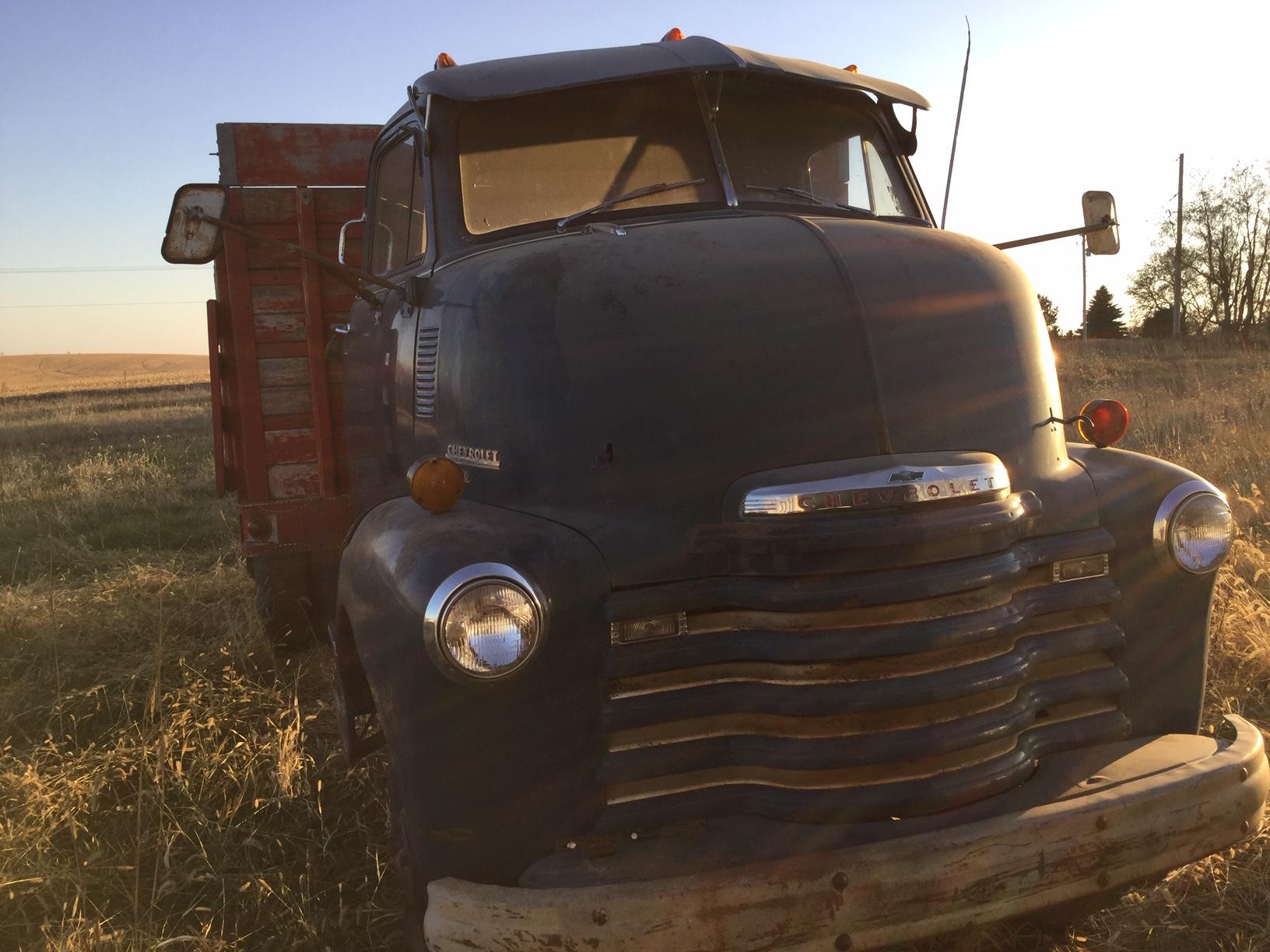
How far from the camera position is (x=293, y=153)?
17.5 feet

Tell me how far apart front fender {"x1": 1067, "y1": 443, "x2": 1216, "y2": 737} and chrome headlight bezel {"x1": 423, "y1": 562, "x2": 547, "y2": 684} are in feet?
4.88

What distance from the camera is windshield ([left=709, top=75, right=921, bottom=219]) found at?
3.42 metres

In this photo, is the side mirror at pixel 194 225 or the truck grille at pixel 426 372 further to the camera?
the side mirror at pixel 194 225

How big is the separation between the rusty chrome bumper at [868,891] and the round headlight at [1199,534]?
66cm

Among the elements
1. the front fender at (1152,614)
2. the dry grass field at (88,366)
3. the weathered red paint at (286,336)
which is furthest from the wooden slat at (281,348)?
the dry grass field at (88,366)

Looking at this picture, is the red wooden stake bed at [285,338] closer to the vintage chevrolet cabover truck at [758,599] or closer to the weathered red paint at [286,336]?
the weathered red paint at [286,336]

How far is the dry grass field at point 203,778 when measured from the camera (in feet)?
9.43

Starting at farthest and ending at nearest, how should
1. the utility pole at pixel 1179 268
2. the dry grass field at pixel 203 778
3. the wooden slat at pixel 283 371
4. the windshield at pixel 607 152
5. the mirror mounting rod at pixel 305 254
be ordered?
the utility pole at pixel 1179 268
the wooden slat at pixel 283 371
the windshield at pixel 607 152
the mirror mounting rod at pixel 305 254
the dry grass field at pixel 203 778

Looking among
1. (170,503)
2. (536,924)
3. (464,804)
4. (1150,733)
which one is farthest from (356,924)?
(170,503)

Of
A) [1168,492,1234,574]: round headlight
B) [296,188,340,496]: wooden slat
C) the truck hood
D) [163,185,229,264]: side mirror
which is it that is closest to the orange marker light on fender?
the truck hood

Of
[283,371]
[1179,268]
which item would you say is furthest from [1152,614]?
[1179,268]

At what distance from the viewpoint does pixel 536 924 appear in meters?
1.90

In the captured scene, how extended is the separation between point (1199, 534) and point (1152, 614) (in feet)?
0.82

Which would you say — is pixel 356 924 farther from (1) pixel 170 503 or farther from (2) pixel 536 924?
(1) pixel 170 503
